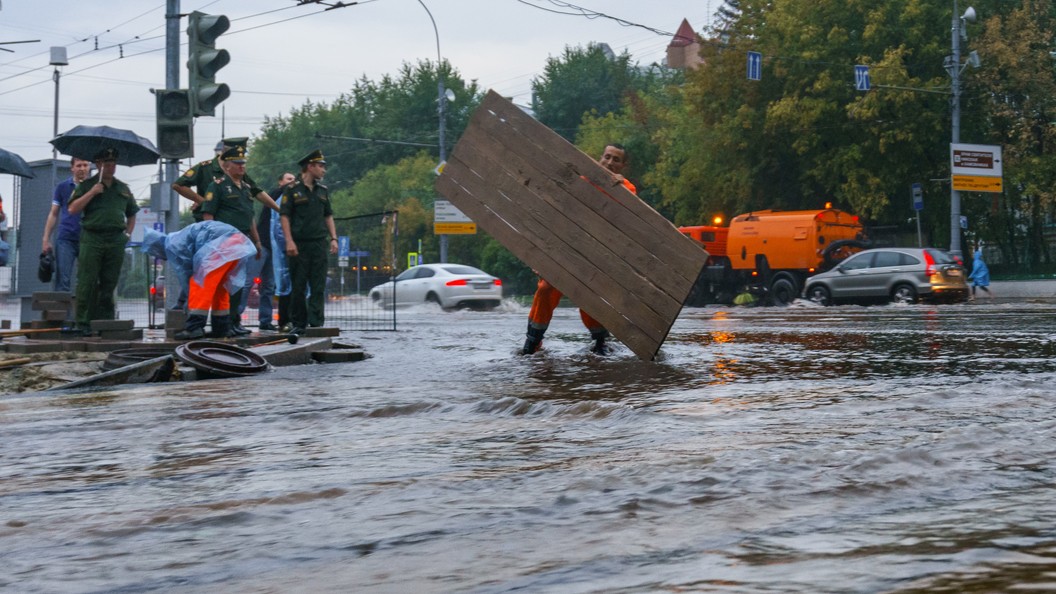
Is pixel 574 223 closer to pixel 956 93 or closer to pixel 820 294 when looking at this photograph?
pixel 820 294

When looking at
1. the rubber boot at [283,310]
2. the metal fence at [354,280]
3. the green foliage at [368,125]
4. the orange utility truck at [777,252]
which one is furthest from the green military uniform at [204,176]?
the green foliage at [368,125]

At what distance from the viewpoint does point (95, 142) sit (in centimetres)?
1450

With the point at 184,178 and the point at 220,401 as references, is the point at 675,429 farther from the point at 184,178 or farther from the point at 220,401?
the point at 184,178

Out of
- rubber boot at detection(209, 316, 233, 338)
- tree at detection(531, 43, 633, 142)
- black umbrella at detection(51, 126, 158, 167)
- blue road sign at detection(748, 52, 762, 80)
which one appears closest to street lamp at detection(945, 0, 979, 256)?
blue road sign at detection(748, 52, 762, 80)

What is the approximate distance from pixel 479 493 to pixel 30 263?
14.5 meters

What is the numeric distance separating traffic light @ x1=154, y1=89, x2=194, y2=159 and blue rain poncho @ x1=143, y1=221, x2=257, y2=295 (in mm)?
1807

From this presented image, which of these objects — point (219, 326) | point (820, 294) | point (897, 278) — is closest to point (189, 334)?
point (219, 326)

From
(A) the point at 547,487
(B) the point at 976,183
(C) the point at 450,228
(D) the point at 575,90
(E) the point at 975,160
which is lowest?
(A) the point at 547,487

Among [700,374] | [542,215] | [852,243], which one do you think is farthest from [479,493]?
[852,243]

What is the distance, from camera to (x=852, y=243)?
1268 inches

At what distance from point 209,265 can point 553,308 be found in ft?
9.04

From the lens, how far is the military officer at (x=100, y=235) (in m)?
10.6

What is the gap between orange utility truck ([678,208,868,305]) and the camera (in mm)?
32500

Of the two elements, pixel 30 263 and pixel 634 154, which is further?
pixel 634 154
